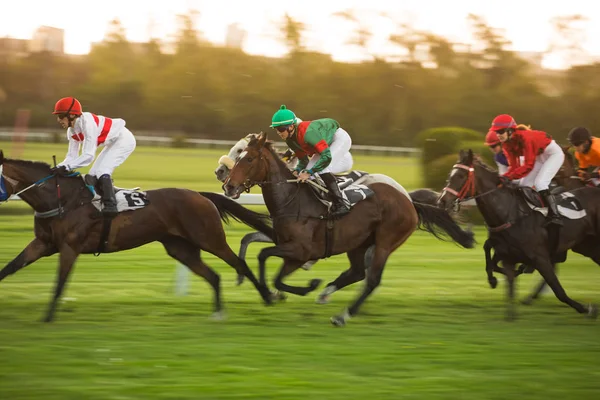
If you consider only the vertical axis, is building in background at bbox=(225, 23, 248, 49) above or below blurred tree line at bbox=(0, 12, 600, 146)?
above

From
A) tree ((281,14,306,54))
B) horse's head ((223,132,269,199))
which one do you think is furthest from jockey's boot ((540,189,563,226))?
tree ((281,14,306,54))

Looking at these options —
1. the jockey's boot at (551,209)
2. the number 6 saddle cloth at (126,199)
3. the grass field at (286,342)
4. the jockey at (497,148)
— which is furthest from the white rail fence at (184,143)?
the number 6 saddle cloth at (126,199)

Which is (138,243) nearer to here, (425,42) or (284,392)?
(284,392)

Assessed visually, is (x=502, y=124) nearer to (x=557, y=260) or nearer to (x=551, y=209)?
(x=551, y=209)

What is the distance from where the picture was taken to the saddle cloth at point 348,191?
7523 mm

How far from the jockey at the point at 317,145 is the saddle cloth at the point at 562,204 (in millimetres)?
1567

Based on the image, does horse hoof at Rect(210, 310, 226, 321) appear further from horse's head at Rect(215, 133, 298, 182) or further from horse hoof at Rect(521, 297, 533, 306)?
horse hoof at Rect(521, 297, 533, 306)

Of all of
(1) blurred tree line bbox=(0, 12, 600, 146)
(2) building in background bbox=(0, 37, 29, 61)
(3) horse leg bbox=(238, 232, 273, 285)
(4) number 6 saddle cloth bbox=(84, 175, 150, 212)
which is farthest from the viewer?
(2) building in background bbox=(0, 37, 29, 61)

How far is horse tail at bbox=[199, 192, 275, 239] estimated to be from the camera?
7.82 m

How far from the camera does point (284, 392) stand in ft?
16.1

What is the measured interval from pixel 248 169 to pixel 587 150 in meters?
3.45

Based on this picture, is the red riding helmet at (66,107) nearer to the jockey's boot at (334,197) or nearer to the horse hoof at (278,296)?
the jockey's boot at (334,197)

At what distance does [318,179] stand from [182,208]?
1143 millimetres

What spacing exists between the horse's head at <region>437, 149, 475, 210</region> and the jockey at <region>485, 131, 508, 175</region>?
0.23 m
